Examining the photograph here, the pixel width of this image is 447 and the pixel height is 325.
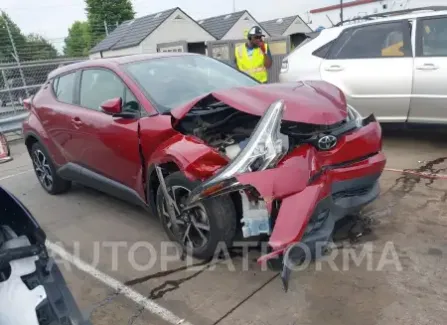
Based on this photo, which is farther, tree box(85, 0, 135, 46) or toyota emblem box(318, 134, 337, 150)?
tree box(85, 0, 135, 46)

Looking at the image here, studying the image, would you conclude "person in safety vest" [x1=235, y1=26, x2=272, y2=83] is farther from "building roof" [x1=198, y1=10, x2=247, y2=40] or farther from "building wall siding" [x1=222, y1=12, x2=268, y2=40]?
"building wall siding" [x1=222, y1=12, x2=268, y2=40]

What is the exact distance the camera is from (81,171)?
417 cm

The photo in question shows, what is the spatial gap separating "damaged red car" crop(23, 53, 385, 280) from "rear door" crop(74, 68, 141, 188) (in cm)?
1

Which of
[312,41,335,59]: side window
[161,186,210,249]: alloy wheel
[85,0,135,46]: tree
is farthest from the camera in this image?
[85,0,135,46]: tree

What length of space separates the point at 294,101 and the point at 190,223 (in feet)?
3.74

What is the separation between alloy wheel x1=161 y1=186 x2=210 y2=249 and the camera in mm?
2949

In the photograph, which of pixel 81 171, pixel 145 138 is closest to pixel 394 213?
pixel 145 138

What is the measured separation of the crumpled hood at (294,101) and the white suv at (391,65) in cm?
228

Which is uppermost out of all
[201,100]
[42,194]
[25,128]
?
[201,100]

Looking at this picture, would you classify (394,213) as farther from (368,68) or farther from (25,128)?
(25,128)

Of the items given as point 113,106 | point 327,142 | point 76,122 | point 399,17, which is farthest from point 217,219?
point 399,17

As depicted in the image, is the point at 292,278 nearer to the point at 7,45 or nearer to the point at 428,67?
the point at 428,67

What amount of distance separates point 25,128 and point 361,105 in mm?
4141

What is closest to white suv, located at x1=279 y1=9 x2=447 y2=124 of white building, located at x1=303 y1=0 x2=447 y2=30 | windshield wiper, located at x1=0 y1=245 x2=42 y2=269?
windshield wiper, located at x1=0 y1=245 x2=42 y2=269
